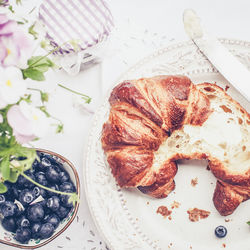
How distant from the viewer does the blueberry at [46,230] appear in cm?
150

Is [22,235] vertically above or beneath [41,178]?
beneath

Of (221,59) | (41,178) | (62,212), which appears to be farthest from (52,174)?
(221,59)

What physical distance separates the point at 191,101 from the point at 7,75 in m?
0.81

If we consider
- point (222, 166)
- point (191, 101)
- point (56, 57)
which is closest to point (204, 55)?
A: point (191, 101)

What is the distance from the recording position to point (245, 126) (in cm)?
158

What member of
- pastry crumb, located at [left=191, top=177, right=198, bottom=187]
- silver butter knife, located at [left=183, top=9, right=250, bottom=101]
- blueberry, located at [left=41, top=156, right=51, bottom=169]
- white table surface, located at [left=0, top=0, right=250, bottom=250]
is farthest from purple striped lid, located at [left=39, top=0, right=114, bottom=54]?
pastry crumb, located at [left=191, top=177, right=198, bottom=187]

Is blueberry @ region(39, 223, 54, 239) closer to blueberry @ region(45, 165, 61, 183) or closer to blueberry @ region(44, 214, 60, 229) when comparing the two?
blueberry @ region(44, 214, 60, 229)

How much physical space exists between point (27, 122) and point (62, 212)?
0.70 meters

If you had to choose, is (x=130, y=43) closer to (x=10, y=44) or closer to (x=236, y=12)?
(x=236, y=12)

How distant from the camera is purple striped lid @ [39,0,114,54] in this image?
66.0 inches

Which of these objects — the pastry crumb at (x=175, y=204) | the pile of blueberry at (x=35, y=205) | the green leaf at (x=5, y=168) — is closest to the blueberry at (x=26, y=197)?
the pile of blueberry at (x=35, y=205)

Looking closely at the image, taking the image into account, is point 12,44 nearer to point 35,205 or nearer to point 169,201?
point 35,205

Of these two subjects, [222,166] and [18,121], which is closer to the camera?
[18,121]

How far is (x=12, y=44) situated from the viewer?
942 millimetres
